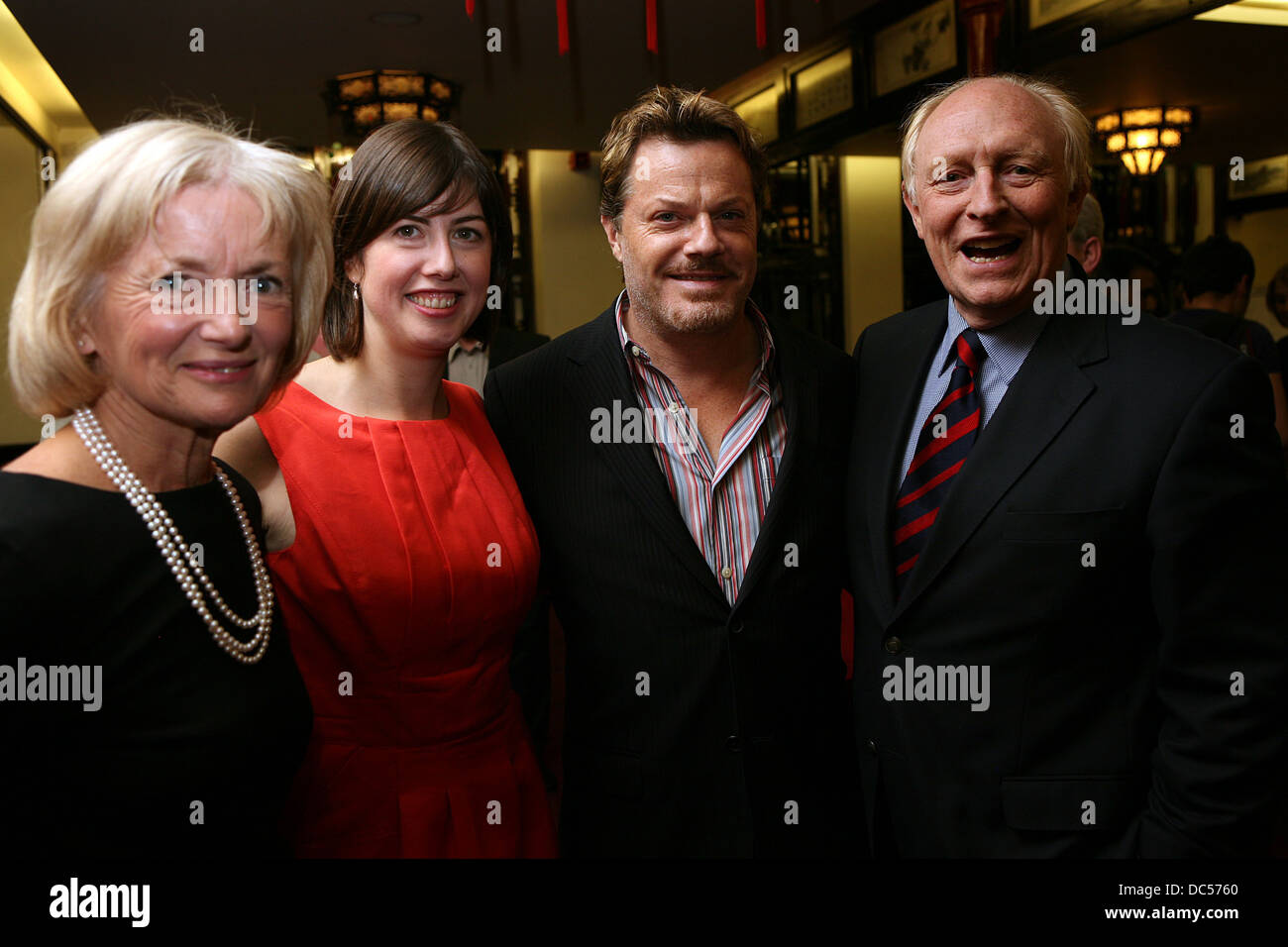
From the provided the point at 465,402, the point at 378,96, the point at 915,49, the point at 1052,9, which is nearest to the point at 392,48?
the point at 378,96

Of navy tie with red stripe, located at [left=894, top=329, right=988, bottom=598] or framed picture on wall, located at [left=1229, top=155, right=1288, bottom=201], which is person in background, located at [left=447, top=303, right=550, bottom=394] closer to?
navy tie with red stripe, located at [left=894, top=329, right=988, bottom=598]

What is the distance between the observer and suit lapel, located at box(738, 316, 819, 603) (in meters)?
1.70

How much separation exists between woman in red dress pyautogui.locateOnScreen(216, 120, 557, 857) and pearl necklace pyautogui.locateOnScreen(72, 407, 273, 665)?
0.35m

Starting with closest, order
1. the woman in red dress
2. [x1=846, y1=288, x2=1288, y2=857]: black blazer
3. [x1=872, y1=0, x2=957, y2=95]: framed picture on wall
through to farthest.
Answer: [x1=846, y1=288, x2=1288, y2=857]: black blazer < the woman in red dress < [x1=872, y1=0, x2=957, y2=95]: framed picture on wall

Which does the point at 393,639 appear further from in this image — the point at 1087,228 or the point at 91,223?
the point at 1087,228

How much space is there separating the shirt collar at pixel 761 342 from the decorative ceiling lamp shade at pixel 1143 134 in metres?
5.46

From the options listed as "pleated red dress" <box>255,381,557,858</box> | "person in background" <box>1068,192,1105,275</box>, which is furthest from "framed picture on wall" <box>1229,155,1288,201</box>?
"pleated red dress" <box>255,381,557,858</box>

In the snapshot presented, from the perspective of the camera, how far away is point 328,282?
1.26 meters

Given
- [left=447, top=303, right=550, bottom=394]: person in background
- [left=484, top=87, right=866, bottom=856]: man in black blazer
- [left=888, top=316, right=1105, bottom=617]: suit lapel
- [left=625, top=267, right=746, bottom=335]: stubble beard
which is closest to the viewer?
[left=888, top=316, right=1105, bottom=617]: suit lapel

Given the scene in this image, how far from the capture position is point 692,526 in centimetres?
177

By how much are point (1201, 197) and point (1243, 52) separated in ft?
16.8

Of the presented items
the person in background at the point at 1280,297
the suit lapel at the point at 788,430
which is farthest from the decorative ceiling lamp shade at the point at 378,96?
the person in background at the point at 1280,297

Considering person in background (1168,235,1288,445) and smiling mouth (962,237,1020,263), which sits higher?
person in background (1168,235,1288,445)

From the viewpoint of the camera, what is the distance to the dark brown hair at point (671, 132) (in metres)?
1.89
